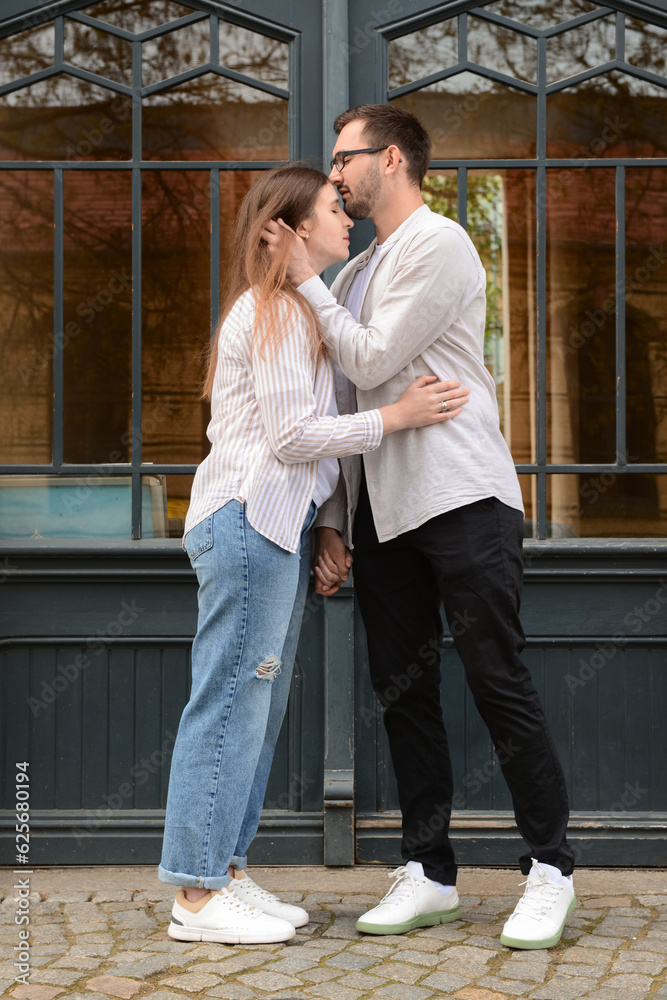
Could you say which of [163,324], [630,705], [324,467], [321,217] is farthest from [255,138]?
[630,705]

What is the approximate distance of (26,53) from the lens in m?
3.86

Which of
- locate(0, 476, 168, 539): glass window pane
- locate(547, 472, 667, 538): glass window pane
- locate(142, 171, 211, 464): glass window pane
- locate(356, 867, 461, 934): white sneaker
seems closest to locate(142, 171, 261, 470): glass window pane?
locate(142, 171, 211, 464): glass window pane

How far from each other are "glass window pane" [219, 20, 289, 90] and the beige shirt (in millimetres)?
1203

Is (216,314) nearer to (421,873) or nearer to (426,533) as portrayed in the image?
(426,533)

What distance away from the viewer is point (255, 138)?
3889mm

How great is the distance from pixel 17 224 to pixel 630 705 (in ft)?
8.81

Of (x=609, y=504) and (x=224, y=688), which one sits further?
(x=609, y=504)

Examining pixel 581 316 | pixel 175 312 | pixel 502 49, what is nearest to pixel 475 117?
pixel 502 49

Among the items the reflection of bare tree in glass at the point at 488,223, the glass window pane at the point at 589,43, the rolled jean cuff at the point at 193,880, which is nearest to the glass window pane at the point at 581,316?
the reflection of bare tree in glass at the point at 488,223

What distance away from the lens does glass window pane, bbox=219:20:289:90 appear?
3.87 metres

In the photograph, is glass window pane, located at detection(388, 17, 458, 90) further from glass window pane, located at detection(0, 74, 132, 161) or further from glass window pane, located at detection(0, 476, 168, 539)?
glass window pane, located at detection(0, 476, 168, 539)

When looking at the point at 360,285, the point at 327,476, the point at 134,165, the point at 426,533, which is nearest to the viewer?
the point at 426,533

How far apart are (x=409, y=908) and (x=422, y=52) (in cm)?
280

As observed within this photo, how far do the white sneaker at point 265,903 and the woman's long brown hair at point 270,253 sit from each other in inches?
56.1
